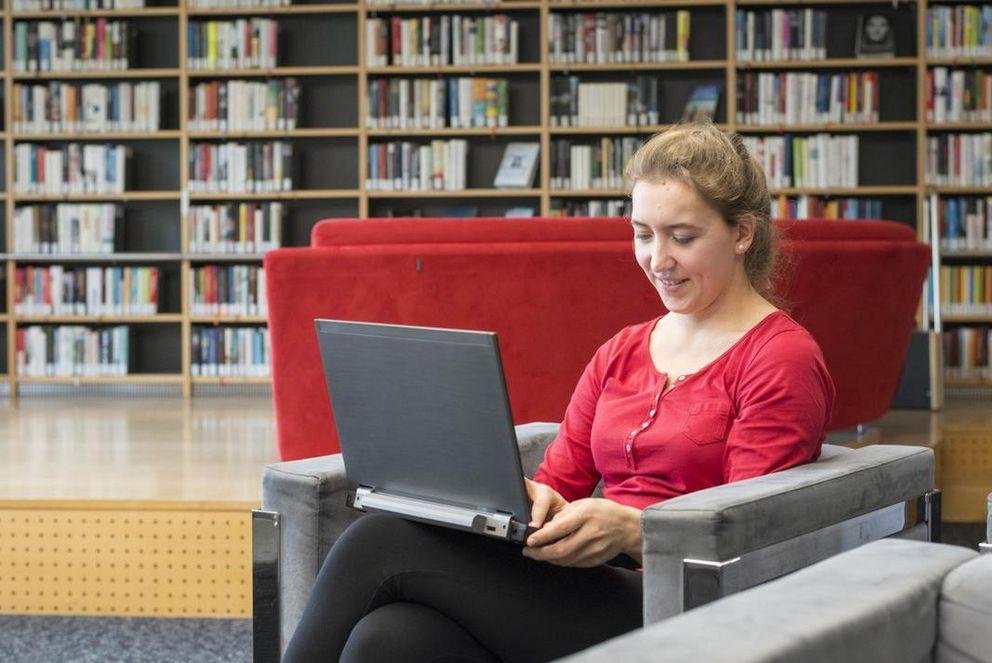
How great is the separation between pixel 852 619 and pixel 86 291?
19.9 ft

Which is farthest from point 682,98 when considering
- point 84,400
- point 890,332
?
point 84,400

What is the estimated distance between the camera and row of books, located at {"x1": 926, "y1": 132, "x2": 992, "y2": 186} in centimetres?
593

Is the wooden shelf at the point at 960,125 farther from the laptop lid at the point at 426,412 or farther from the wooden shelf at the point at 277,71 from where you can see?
the laptop lid at the point at 426,412

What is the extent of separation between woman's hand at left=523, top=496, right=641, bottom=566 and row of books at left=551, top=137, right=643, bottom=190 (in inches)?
190

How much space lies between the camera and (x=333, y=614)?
145cm

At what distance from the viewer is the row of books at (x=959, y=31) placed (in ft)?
19.4

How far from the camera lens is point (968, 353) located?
5992 mm

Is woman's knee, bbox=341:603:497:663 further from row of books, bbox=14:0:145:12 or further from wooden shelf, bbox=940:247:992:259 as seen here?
row of books, bbox=14:0:145:12

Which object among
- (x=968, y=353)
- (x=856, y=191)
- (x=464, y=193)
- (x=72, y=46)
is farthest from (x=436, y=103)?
(x=968, y=353)

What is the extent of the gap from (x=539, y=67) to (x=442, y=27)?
1.70 feet

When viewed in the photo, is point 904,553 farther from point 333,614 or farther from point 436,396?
point 333,614

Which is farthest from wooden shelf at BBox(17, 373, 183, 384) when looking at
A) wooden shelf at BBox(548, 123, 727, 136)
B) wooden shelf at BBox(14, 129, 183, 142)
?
wooden shelf at BBox(548, 123, 727, 136)

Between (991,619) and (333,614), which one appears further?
(333,614)

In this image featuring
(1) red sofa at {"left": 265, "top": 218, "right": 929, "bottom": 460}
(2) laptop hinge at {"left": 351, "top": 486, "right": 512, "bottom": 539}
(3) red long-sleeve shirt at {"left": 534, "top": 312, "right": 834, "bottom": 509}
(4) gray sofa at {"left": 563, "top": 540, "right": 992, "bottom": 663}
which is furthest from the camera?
(1) red sofa at {"left": 265, "top": 218, "right": 929, "bottom": 460}
